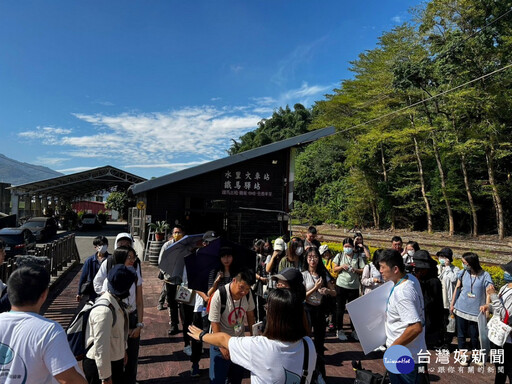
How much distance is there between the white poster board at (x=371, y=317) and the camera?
9.13ft

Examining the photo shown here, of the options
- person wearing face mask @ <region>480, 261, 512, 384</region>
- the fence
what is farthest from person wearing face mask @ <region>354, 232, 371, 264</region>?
the fence

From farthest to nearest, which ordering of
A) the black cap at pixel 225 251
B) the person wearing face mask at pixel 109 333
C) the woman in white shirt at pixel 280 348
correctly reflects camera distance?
the black cap at pixel 225 251 < the person wearing face mask at pixel 109 333 < the woman in white shirt at pixel 280 348

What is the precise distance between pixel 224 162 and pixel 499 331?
12.1 metres

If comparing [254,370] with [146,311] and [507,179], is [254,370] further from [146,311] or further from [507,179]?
[507,179]

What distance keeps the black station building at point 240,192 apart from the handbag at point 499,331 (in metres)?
11.2

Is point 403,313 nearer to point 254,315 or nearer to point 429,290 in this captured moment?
point 254,315

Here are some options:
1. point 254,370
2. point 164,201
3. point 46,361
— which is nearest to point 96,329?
point 46,361

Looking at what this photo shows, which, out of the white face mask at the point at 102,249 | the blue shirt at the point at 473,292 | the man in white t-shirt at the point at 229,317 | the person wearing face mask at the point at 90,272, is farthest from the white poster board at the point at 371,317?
the white face mask at the point at 102,249

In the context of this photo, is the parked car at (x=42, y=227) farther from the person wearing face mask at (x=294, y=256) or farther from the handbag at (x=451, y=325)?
the handbag at (x=451, y=325)

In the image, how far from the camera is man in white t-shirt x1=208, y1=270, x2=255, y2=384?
3027mm

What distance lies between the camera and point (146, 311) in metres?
7.29

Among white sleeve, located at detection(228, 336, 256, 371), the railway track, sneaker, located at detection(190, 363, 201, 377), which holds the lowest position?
sneaker, located at detection(190, 363, 201, 377)

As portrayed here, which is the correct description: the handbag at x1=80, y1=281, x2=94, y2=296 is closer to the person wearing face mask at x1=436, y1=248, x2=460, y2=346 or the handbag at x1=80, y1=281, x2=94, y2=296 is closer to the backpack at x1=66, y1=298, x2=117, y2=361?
the backpack at x1=66, y1=298, x2=117, y2=361

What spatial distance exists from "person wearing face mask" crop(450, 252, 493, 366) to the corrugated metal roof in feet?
33.4
